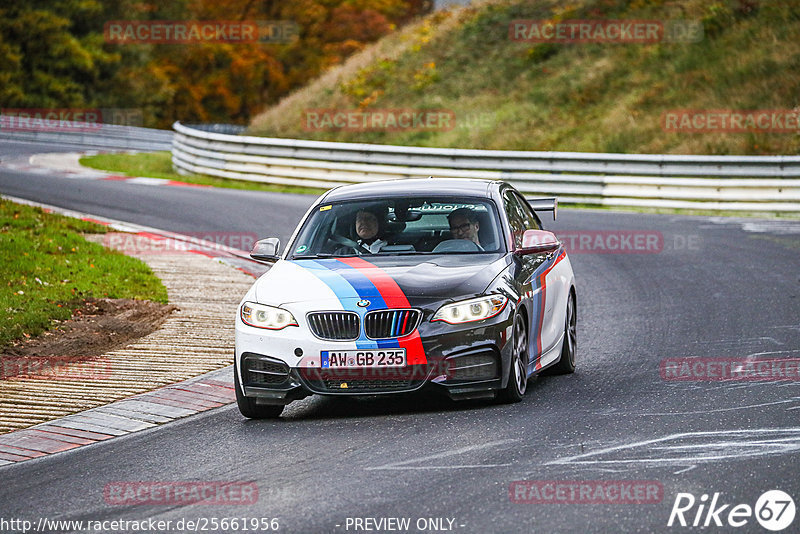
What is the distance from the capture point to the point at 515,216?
10.0m

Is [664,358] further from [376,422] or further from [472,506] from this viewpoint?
[472,506]

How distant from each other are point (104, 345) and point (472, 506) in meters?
6.14

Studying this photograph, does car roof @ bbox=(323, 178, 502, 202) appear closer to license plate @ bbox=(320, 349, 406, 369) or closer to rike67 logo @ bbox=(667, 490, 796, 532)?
license plate @ bbox=(320, 349, 406, 369)

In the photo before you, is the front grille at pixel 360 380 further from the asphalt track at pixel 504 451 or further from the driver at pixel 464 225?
the driver at pixel 464 225

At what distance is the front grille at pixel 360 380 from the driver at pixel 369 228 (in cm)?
152

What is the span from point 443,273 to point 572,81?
28941mm

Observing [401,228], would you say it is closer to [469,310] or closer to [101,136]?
[469,310]

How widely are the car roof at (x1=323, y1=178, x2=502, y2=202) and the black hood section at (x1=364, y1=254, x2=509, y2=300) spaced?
760 millimetres

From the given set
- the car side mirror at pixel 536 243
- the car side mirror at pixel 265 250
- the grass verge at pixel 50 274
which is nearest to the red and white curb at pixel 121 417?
the car side mirror at pixel 265 250

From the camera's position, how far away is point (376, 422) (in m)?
8.20

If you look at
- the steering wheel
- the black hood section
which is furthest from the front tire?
the steering wheel

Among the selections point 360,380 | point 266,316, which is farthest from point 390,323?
point 266,316

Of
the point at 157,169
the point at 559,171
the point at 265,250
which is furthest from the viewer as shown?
the point at 157,169

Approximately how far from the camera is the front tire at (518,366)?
841 cm
